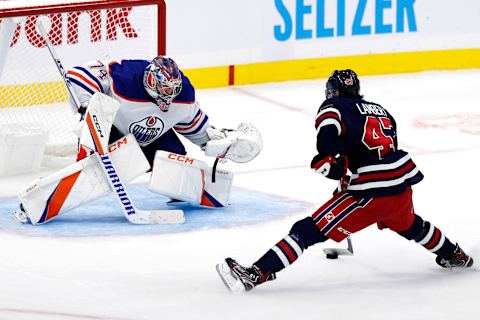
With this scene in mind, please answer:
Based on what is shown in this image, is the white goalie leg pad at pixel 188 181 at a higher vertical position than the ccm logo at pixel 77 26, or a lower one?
lower

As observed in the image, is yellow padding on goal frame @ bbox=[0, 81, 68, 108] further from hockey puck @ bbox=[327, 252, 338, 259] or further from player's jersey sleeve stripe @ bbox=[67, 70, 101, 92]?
hockey puck @ bbox=[327, 252, 338, 259]

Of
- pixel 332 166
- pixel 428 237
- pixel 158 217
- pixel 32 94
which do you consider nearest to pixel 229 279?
pixel 332 166

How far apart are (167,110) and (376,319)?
1.55 meters

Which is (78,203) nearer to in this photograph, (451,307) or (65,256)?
(65,256)

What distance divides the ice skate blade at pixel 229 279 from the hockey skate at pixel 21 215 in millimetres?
1064

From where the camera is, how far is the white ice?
154 inches

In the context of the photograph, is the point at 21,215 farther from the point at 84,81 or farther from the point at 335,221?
the point at 335,221

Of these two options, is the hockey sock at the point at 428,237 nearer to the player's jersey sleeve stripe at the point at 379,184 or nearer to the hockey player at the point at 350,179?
the hockey player at the point at 350,179

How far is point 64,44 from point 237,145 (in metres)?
1.58

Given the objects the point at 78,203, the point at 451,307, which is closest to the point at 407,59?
the point at 78,203

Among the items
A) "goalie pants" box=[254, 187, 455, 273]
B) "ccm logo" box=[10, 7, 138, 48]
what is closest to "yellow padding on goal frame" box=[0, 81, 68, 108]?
"ccm logo" box=[10, 7, 138, 48]

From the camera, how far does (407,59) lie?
8336mm

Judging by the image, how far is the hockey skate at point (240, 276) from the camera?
402 centimetres

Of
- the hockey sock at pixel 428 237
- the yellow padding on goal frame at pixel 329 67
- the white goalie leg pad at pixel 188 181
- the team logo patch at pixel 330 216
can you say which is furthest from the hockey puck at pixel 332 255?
the yellow padding on goal frame at pixel 329 67
